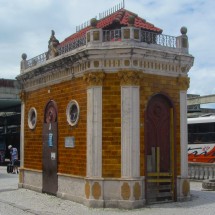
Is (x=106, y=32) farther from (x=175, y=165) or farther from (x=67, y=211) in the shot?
(x=67, y=211)

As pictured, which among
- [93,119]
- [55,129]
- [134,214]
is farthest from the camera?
[55,129]

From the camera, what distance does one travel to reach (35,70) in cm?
1627

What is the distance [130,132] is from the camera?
1262 cm

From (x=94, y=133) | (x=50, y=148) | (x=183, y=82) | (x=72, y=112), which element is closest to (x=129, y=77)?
(x=94, y=133)

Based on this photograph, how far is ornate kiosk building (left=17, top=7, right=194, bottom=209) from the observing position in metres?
12.7

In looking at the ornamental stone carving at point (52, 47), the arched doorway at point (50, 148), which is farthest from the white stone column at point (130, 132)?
the ornamental stone carving at point (52, 47)

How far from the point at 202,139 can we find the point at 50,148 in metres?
12.1

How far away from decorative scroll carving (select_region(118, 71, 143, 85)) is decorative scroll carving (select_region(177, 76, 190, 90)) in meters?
1.91

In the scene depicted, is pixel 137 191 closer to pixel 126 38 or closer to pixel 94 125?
pixel 94 125

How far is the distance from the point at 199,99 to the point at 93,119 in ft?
98.3

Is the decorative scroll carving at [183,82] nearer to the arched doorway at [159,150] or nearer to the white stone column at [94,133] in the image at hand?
the arched doorway at [159,150]

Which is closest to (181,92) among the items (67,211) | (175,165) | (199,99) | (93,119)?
(175,165)

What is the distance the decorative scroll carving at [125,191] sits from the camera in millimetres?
12453

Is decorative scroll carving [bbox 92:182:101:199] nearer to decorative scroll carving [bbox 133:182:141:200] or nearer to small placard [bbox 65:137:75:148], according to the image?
decorative scroll carving [bbox 133:182:141:200]
